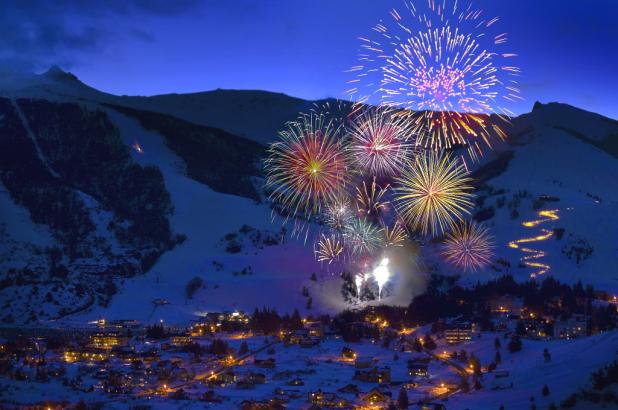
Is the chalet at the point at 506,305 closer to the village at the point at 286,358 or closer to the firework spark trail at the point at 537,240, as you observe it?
the village at the point at 286,358

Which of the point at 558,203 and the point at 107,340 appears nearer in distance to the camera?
the point at 107,340

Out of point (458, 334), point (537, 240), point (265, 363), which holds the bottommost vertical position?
point (265, 363)

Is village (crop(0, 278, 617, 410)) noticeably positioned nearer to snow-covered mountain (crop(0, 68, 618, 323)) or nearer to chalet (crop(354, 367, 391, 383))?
chalet (crop(354, 367, 391, 383))

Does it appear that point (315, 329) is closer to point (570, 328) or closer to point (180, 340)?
point (180, 340)

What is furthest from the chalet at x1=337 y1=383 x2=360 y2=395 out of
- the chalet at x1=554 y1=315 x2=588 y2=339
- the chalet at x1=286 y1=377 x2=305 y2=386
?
the chalet at x1=554 y1=315 x2=588 y2=339

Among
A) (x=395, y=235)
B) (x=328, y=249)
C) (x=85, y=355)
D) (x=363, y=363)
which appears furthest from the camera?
(x=328, y=249)

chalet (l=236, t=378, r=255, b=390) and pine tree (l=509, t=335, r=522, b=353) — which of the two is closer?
chalet (l=236, t=378, r=255, b=390)

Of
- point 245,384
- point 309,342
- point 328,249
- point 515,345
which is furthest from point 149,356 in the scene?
point 328,249
